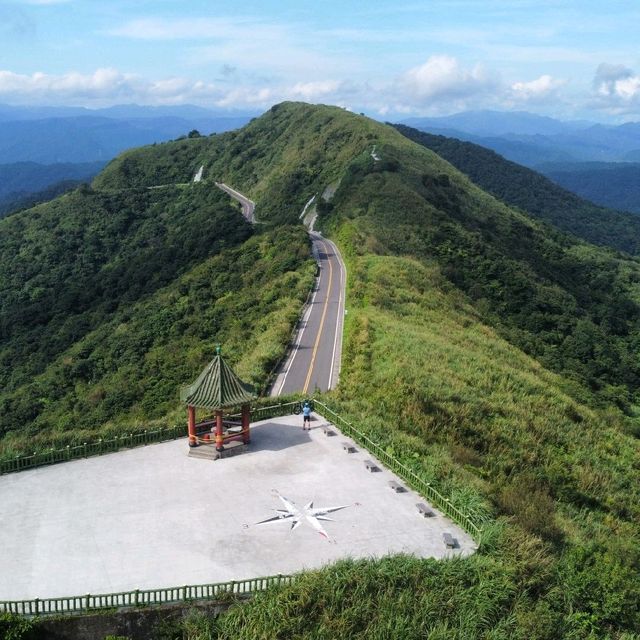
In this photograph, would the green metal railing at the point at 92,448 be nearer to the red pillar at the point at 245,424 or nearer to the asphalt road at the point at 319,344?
the red pillar at the point at 245,424

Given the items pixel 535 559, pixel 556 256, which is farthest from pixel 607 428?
pixel 556 256

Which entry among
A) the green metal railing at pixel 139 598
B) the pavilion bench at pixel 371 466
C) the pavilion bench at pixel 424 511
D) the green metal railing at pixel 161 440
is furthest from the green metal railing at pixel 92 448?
the pavilion bench at pixel 424 511

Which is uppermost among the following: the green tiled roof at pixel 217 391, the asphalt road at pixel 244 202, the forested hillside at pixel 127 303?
the asphalt road at pixel 244 202

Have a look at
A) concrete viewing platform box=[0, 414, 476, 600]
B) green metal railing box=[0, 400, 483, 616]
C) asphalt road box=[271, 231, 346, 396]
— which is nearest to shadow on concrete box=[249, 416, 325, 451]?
concrete viewing platform box=[0, 414, 476, 600]

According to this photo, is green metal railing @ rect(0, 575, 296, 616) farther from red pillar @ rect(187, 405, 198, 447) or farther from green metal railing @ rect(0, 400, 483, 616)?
red pillar @ rect(187, 405, 198, 447)

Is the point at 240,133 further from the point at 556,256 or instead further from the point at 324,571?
Result: the point at 324,571
